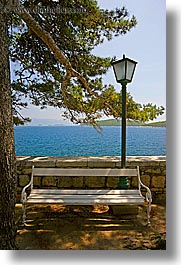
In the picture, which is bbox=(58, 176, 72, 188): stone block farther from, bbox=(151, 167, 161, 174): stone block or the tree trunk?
bbox=(151, 167, 161, 174): stone block

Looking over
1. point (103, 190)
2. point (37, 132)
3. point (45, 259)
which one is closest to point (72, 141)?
point (37, 132)

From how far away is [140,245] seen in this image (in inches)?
96.9

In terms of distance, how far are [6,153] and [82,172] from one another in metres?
0.82

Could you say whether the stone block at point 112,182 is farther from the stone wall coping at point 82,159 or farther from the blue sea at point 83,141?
the blue sea at point 83,141

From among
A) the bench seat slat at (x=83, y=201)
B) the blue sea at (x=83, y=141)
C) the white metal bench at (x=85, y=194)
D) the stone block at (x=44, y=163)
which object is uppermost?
the blue sea at (x=83, y=141)

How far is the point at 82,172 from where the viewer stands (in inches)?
115

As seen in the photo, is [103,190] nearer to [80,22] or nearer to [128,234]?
[128,234]

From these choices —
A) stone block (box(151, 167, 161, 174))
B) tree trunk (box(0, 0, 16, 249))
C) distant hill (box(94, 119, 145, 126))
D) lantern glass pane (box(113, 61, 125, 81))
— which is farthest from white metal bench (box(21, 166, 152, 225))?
lantern glass pane (box(113, 61, 125, 81))

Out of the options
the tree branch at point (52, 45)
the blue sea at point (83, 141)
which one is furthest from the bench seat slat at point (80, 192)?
the tree branch at point (52, 45)

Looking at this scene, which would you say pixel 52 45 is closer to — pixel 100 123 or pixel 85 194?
pixel 100 123

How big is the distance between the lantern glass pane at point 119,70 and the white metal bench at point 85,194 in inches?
33.7

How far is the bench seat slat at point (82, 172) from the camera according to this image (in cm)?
290

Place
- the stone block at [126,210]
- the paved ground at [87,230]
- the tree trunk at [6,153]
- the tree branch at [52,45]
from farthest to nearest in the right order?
the stone block at [126,210]
the tree branch at [52,45]
the paved ground at [87,230]
the tree trunk at [6,153]

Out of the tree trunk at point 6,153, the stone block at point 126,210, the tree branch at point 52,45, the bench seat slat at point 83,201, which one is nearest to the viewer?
the tree trunk at point 6,153
